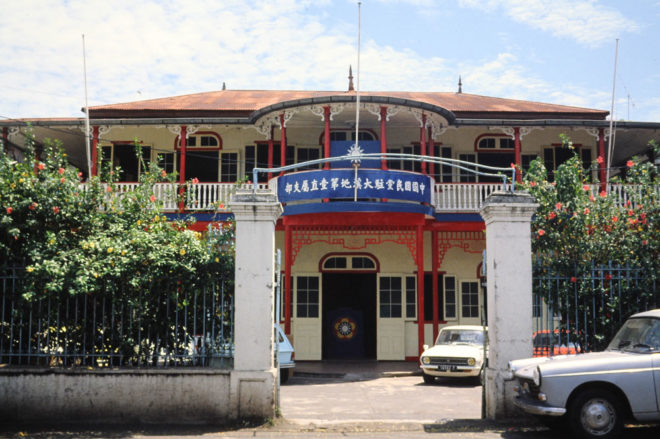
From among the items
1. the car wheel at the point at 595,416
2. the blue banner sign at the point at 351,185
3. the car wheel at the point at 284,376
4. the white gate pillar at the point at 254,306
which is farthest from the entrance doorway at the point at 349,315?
the car wheel at the point at 595,416

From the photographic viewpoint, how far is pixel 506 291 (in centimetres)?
840

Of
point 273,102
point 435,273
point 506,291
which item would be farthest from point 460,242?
point 506,291

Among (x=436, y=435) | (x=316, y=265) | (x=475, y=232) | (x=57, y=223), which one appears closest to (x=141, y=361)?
(x=57, y=223)

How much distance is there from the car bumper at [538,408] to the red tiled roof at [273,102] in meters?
12.5

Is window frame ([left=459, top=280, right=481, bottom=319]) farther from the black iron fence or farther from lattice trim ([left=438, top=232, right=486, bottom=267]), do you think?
the black iron fence

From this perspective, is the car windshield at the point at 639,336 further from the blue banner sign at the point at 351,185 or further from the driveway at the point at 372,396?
the blue banner sign at the point at 351,185

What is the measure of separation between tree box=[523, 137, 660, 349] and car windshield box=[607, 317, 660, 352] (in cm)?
74

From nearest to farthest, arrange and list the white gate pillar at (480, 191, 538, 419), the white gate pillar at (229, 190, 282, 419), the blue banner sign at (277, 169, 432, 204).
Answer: the white gate pillar at (229, 190, 282, 419) → the white gate pillar at (480, 191, 538, 419) → the blue banner sign at (277, 169, 432, 204)

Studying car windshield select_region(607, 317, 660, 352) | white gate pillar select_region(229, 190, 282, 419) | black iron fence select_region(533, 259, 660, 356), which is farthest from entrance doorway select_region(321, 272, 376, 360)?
car windshield select_region(607, 317, 660, 352)

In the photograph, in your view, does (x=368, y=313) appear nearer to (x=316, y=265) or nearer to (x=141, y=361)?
(x=316, y=265)

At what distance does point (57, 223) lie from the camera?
8977 millimetres

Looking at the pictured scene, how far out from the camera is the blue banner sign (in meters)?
15.3

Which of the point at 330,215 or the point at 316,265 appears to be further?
the point at 316,265

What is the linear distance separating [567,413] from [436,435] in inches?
63.4
